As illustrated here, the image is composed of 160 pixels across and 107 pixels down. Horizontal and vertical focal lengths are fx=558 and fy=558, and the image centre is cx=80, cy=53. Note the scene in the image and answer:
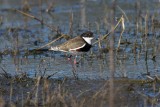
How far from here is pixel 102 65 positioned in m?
9.66

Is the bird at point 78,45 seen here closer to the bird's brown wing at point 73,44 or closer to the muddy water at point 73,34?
the bird's brown wing at point 73,44

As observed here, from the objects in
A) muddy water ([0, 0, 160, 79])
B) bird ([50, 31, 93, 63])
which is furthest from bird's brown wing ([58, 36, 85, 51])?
muddy water ([0, 0, 160, 79])

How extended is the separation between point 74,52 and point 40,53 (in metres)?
1.13

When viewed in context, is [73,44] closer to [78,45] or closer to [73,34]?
[78,45]

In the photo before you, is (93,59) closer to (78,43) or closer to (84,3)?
(78,43)

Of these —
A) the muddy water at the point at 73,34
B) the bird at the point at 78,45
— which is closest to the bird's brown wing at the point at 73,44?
the bird at the point at 78,45

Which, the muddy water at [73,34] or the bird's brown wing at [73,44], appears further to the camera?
the bird's brown wing at [73,44]

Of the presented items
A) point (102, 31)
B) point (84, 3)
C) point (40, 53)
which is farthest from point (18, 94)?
point (84, 3)

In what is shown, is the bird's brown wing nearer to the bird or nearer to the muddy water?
the bird

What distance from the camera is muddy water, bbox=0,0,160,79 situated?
9.27 metres

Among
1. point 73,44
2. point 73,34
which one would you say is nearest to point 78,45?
point 73,44

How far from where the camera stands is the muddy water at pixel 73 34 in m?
9.27

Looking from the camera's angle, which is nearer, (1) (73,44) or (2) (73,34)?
(1) (73,44)

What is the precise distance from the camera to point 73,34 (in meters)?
13.2
